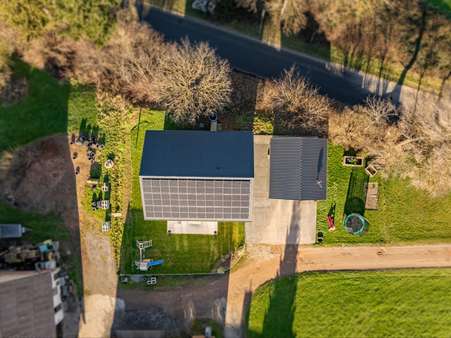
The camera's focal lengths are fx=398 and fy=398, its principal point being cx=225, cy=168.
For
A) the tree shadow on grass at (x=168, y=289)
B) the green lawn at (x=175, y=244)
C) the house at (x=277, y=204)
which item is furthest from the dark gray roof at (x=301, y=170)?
the tree shadow on grass at (x=168, y=289)

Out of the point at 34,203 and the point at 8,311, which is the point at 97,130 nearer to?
the point at 34,203

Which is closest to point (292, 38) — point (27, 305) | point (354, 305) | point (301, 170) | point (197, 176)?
point (301, 170)

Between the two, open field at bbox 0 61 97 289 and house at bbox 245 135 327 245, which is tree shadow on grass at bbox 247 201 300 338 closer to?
house at bbox 245 135 327 245

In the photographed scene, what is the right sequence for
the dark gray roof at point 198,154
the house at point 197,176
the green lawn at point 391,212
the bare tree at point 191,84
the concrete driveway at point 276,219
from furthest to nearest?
the green lawn at point 391,212, the concrete driveway at point 276,219, the bare tree at point 191,84, the dark gray roof at point 198,154, the house at point 197,176

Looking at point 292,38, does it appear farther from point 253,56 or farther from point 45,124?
point 45,124

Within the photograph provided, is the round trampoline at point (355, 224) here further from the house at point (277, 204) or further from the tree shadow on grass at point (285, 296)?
the tree shadow on grass at point (285, 296)

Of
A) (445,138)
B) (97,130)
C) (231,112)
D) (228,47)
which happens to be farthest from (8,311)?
(445,138)

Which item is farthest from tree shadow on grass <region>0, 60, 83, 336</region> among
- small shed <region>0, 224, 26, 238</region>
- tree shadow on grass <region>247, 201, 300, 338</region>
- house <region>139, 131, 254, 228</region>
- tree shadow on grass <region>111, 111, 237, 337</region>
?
tree shadow on grass <region>247, 201, 300, 338</region>
